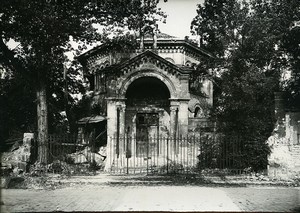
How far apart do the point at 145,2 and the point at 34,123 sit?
14661 millimetres

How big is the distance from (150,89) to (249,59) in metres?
7.46

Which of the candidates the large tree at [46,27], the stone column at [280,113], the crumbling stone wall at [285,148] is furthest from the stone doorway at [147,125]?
the crumbling stone wall at [285,148]

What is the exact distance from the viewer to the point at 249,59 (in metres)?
23.7

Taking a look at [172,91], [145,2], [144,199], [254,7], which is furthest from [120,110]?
[254,7]

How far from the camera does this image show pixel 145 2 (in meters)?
19.6

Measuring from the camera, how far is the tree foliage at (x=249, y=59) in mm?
17572

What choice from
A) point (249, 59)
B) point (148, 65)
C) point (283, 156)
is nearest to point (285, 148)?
point (283, 156)

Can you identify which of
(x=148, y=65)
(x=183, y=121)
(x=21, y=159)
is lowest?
(x=21, y=159)

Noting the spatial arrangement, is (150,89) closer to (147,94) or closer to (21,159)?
(147,94)

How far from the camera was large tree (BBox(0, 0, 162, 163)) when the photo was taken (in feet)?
56.1

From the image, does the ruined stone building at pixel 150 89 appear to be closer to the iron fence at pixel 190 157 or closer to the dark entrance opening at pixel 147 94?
the dark entrance opening at pixel 147 94

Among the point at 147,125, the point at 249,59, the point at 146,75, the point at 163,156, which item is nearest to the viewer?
the point at 163,156

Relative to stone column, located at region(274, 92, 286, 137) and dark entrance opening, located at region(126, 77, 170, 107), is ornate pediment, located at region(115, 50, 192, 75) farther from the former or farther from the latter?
stone column, located at region(274, 92, 286, 137)

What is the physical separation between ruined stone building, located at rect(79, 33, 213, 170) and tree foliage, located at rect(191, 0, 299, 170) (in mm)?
2132
